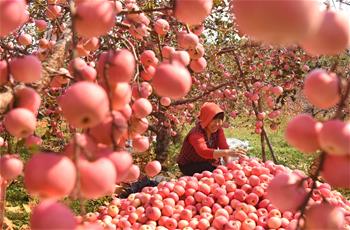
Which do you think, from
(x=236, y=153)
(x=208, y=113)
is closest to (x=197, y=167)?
(x=208, y=113)

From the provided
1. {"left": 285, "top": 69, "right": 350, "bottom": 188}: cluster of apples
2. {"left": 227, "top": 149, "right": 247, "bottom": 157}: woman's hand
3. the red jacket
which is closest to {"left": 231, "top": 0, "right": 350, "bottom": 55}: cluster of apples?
{"left": 285, "top": 69, "right": 350, "bottom": 188}: cluster of apples

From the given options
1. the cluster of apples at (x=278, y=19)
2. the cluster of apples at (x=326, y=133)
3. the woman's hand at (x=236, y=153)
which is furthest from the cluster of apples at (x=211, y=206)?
the cluster of apples at (x=278, y=19)

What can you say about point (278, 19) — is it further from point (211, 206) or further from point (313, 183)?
point (211, 206)

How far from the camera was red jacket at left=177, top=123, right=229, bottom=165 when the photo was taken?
3861 mm

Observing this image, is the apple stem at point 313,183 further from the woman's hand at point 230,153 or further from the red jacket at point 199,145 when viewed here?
the red jacket at point 199,145

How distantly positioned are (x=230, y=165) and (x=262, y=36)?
2.53 metres

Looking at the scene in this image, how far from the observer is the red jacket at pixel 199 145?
3861mm

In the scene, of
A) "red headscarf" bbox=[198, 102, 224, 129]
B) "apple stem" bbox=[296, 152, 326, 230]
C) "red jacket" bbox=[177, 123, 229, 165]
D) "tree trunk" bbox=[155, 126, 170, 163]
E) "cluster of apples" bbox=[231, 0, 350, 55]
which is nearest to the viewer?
"cluster of apples" bbox=[231, 0, 350, 55]

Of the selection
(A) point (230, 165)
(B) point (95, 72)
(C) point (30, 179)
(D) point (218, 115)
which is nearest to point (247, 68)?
(D) point (218, 115)

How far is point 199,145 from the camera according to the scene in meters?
3.90

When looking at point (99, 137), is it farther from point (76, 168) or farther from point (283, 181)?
point (283, 181)

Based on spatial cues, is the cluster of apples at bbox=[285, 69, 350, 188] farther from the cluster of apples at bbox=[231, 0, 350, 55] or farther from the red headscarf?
the red headscarf

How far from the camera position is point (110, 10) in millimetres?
764

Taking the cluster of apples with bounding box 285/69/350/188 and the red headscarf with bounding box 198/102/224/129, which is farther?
the red headscarf with bounding box 198/102/224/129
